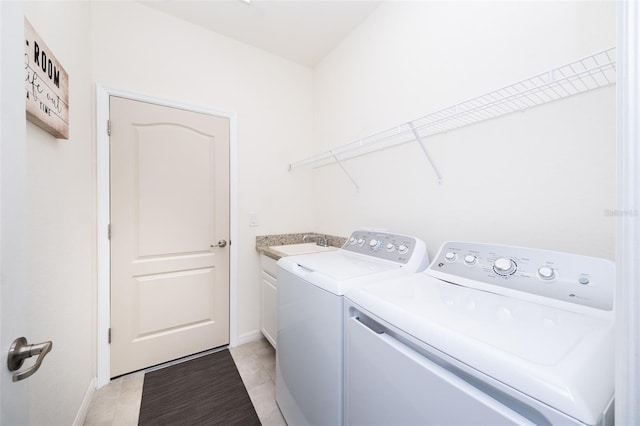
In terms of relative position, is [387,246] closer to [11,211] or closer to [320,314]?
[320,314]

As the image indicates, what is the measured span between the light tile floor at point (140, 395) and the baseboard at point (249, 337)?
4.9 inches

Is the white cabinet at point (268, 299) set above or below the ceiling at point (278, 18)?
below

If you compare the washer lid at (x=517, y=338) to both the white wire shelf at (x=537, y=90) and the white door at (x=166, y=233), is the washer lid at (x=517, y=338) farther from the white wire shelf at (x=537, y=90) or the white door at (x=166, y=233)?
the white door at (x=166, y=233)

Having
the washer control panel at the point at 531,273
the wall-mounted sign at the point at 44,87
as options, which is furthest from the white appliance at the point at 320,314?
the wall-mounted sign at the point at 44,87

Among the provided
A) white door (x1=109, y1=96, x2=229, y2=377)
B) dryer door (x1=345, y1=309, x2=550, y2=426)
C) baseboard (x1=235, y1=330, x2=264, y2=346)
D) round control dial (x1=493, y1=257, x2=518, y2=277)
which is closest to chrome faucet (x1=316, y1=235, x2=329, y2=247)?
white door (x1=109, y1=96, x2=229, y2=377)

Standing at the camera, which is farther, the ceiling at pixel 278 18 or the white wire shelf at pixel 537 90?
the ceiling at pixel 278 18

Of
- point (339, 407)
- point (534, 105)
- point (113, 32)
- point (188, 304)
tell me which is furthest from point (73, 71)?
point (534, 105)

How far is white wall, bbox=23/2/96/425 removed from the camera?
3.33 feet

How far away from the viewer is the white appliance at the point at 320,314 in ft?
3.51

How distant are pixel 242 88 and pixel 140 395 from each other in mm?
2588

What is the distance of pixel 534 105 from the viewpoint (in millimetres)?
1096

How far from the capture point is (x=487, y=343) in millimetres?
603

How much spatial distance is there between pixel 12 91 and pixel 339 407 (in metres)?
1.43

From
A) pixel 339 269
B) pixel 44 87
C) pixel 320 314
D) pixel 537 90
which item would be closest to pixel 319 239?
pixel 339 269
